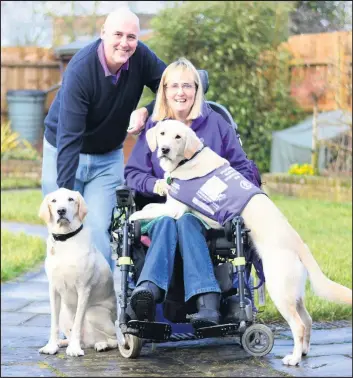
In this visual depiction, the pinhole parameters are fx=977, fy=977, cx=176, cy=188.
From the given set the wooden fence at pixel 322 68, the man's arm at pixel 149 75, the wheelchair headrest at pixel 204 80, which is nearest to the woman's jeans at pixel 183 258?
the man's arm at pixel 149 75

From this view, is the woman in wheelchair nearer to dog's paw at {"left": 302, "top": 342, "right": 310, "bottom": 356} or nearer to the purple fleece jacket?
the purple fleece jacket

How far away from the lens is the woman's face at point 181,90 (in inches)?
208

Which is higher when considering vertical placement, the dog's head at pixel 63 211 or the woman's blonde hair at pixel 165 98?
the woman's blonde hair at pixel 165 98

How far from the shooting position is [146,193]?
532cm

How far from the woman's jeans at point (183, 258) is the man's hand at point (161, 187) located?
317 mm

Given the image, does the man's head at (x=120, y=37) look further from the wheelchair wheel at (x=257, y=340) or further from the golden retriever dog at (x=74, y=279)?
the wheelchair wheel at (x=257, y=340)

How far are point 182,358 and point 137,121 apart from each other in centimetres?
132

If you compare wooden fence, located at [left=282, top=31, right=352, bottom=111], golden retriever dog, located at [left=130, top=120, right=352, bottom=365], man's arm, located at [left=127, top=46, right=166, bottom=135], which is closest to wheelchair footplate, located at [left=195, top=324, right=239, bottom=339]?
golden retriever dog, located at [left=130, top=120, right=352, bottom=365]

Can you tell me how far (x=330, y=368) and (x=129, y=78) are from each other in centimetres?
198

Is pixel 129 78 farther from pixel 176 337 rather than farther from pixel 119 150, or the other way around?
pixel 176 337

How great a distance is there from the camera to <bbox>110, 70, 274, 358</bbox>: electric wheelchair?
4.67 m

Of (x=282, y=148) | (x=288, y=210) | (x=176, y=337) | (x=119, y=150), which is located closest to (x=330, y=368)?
(x=176, y=337)

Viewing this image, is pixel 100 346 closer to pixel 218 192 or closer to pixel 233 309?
pixel 233 309

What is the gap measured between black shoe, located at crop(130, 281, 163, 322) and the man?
3.09ft
